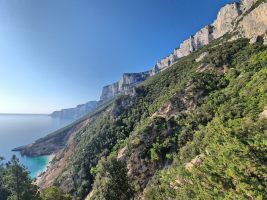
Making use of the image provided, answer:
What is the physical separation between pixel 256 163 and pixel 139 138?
4603 centimetres

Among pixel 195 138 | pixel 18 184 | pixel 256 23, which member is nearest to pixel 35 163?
pixel 18 184

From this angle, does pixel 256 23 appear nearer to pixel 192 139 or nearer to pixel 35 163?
pixel 192 139

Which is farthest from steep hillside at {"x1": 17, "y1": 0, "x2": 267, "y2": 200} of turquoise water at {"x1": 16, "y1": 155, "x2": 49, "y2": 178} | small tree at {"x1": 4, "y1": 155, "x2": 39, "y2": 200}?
turquoise water at {"x1": 16, "y1": 155, "x2": 49, "y2": 178}

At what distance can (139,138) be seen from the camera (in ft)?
199

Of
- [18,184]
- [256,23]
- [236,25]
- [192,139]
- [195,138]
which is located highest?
[236,25]

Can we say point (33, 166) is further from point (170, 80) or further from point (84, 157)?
point (170, 80)

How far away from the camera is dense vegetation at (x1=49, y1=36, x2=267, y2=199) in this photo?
1642 centimetres

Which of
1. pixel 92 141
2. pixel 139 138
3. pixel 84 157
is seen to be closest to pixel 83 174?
pixel 84 157

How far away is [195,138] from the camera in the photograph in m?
46.7

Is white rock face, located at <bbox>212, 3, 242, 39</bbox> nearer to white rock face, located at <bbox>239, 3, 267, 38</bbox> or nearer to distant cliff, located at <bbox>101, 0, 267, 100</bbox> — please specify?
distant cliff, located at <bbox>101, 0, 267, 100</bbox>

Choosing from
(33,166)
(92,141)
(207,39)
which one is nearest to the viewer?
(92,141)

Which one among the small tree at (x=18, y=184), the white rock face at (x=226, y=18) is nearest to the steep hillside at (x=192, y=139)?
the small tree at (x=18, y=184)

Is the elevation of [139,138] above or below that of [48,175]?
above

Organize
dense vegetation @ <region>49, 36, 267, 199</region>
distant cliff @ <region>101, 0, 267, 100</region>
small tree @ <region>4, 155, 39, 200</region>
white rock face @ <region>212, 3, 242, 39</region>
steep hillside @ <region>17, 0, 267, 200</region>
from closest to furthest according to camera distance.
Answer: dense vegetation @ <region>49, 36, 267, 199</region>, steep hillside @ <region>17, 0, 267, 200</region>, small tree @ <region>4, 155, 39, 200</region>, distant cliff @ <region>101, 0, 267, 100</region>, white rock face @ <region>212, 3, 242, 39</region>
